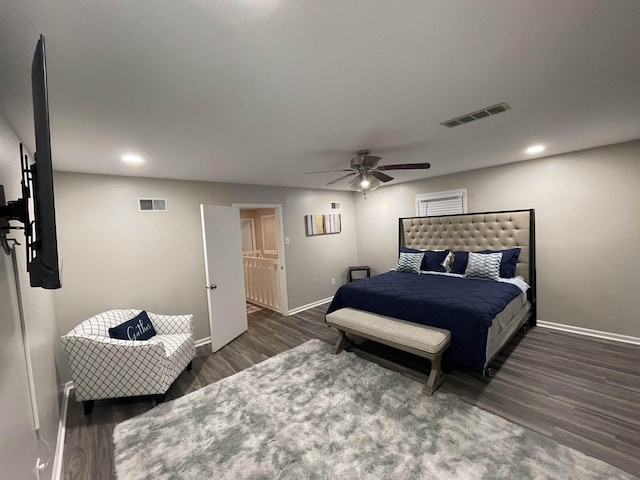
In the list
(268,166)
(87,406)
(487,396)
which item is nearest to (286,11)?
(268,166)

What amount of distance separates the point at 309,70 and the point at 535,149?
3212 mm

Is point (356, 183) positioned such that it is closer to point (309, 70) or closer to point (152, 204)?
point (309, 70)

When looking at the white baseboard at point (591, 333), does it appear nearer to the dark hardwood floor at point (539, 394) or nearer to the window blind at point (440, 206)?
the dark hardwood floor at point (539, 394)

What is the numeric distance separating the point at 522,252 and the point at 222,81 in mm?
4349

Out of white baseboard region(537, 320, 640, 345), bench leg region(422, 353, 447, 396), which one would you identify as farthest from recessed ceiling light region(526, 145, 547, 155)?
bench leg region(422, 353, 447, 396)

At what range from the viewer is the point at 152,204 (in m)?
3.40

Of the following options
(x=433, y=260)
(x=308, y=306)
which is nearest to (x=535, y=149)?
(x=433, y=260)

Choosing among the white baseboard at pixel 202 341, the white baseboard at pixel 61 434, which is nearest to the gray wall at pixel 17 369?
the white baseboard at pixel 61 434

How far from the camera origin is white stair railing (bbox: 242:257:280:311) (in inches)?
199

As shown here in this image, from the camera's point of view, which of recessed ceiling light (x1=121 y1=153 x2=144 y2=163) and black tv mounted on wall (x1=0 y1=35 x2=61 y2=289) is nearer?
black tv mounted on wall (x1=0 y1=35 x2=61 y2=289)

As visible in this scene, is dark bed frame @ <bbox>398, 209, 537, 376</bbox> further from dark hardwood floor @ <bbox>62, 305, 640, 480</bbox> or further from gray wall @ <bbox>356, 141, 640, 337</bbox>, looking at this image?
dark hardwood floor @ <bbox>62, 305, 640, 480</bbox>

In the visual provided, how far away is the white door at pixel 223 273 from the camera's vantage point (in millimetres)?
3494

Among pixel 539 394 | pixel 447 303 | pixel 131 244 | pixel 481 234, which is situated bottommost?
pixel 539 394

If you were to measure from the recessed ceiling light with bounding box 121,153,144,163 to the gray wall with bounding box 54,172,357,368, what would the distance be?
0.73 m
